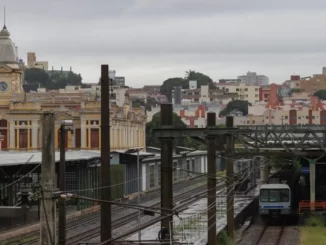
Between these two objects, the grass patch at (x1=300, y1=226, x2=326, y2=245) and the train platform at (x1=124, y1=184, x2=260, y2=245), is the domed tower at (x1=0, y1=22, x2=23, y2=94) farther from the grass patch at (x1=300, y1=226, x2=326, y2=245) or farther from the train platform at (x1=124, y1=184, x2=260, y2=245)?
the grass patch at (x1=300, y1=226, x2=326, y2=245)

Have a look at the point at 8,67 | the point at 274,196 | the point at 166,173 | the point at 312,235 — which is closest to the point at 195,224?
the point at 312,235

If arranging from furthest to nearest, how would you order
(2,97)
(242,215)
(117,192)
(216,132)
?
(2,97) < (117,192) < (242,215) < (216,132)

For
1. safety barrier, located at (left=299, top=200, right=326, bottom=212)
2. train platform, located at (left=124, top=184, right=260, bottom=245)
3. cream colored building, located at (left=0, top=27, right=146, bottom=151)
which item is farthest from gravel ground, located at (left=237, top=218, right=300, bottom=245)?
cream colored building, located at (left=0, top=27, right=146, bottom=151)

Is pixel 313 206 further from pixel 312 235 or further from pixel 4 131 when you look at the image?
pixel 4 131

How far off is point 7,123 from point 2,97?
9.18ft

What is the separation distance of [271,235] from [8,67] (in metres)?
38.7

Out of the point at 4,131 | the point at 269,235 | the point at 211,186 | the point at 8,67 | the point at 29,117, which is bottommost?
the point at 269,235

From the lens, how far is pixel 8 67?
249ft

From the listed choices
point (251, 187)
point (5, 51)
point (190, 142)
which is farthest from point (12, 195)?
point (190, 142)

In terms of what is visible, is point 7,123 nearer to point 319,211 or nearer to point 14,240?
point 319,211

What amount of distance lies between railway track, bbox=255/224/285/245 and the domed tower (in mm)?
33924

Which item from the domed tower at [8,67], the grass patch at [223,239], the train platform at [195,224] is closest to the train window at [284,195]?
the train platform at [195,224]

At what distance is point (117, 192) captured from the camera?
2110 inches

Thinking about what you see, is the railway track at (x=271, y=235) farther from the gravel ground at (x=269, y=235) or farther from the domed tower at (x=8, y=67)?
the domed tower at (x=8, y=67)
